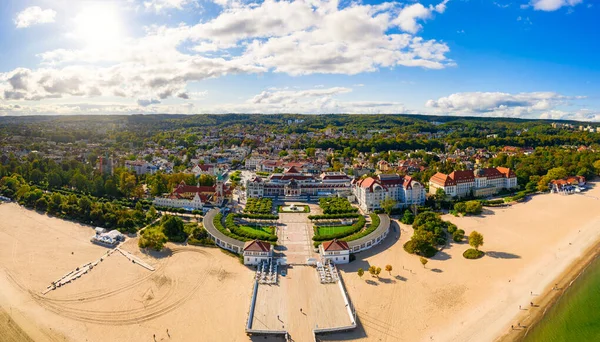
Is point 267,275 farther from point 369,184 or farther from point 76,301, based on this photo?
point 369,184

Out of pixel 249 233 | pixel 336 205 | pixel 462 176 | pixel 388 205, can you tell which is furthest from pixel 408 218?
pixel 249 233

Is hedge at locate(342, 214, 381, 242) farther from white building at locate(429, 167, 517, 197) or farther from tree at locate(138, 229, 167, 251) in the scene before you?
tree at locate(138, 229, 167, 251)

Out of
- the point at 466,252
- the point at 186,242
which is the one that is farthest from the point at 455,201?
the point at 186,242

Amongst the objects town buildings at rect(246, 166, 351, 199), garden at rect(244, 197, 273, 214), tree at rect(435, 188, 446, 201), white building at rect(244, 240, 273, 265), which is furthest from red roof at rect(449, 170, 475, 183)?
white building at rect(244, 240, 273, 265)

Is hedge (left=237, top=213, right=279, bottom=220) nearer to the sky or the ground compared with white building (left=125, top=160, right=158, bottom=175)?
nearer to the ground

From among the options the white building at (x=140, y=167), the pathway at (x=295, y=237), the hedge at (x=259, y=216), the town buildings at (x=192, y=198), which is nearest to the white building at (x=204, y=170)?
the white building at (x=140, y=167)

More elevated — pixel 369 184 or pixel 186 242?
pixel 369 184
